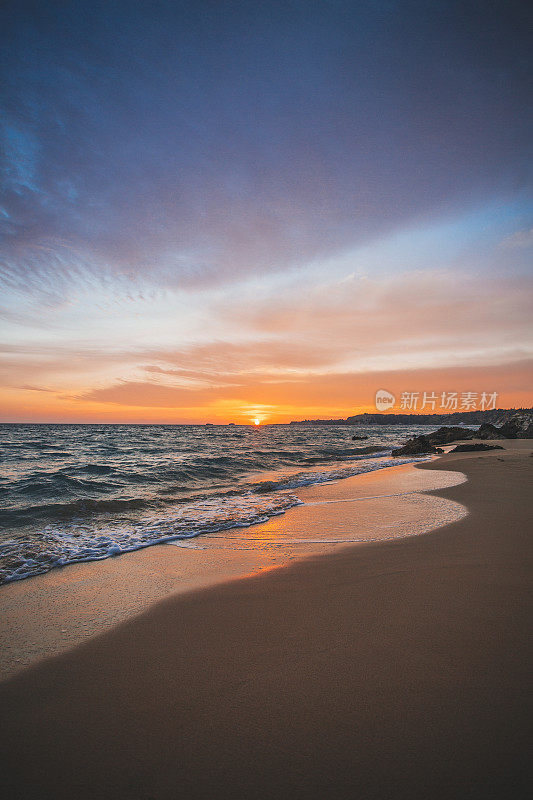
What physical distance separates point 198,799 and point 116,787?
17.7 inches

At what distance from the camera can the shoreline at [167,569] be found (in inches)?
136

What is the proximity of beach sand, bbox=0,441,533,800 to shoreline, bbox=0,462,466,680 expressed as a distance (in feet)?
0.99

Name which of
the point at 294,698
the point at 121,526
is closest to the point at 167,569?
the point at 121,526

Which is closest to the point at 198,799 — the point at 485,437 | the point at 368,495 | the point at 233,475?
the point at 368,495

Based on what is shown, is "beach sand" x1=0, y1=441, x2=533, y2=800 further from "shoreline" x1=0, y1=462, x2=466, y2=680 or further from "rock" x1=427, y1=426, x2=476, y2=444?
"rock" x1=427, y1=426, x2=476, y2=444

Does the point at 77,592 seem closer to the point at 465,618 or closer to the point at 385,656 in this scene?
the point at 385,656

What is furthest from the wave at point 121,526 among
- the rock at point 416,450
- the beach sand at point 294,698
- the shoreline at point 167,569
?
the rock at point 416,450

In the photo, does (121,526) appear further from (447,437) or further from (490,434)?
(490,434)

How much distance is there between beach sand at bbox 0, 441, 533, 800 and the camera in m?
1.84

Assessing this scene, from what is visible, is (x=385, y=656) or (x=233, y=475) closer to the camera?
(x=385, y=656)

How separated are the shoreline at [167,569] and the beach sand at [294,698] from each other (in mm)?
302

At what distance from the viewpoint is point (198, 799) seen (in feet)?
5.76

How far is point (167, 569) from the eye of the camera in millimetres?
5027

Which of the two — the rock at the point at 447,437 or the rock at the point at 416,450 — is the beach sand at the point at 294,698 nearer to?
the rock at the point at 416,450
